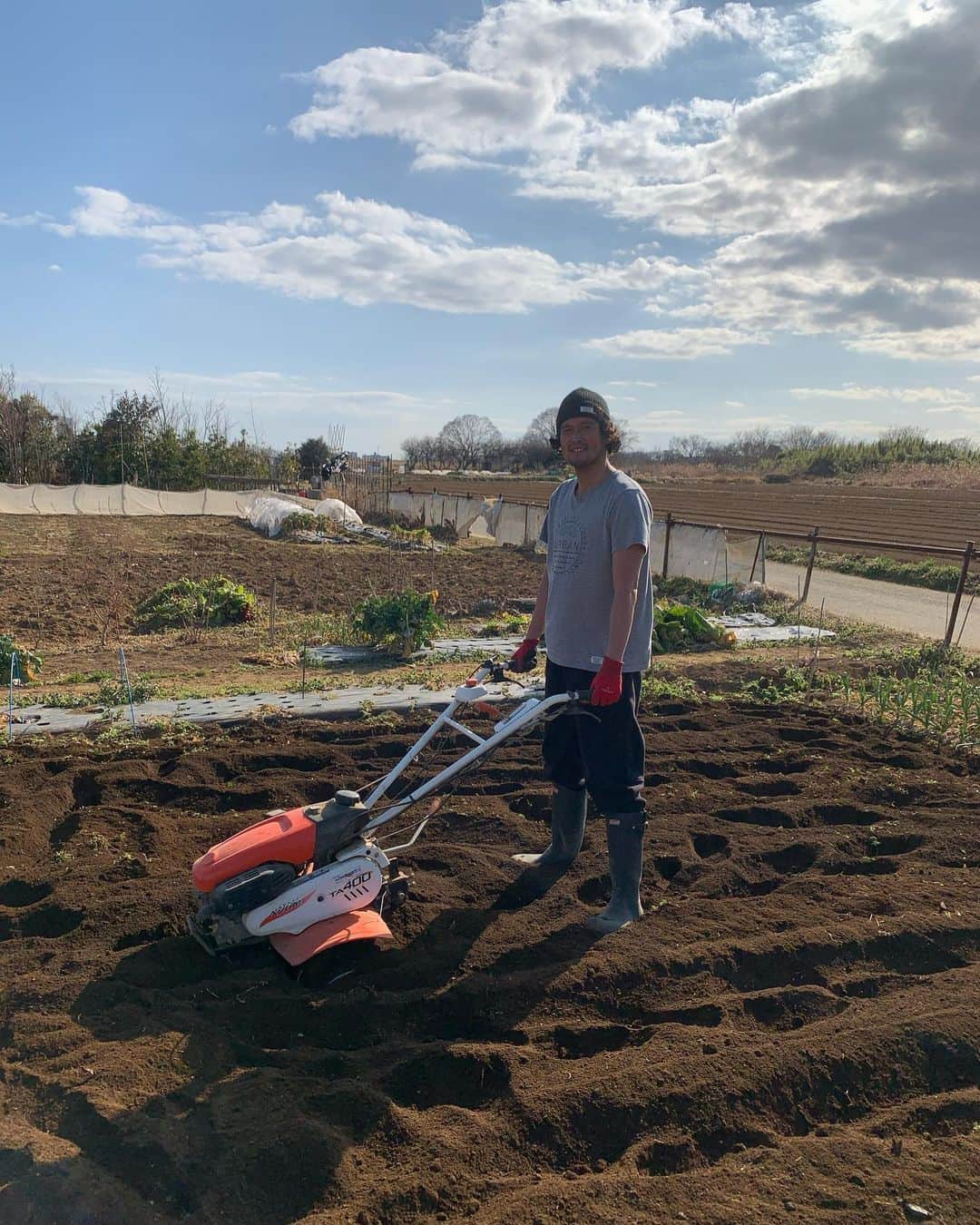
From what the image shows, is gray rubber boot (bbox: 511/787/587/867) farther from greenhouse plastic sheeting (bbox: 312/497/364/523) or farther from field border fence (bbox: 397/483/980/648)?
greenhouse plastic sheeting (bbox: 312/497/364/523)

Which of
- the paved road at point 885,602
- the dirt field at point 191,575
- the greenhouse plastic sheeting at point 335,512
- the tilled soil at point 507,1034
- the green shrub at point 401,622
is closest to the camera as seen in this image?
the tilled soil at point 507,1034

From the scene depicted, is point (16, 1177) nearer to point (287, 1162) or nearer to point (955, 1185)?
point (287, 1162)

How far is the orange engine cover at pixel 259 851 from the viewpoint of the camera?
2943 mm

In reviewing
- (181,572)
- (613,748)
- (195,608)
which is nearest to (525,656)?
(613,748)

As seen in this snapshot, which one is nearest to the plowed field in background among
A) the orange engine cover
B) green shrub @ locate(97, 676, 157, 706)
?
green shrub @ locate(97, 676, 157, 706)

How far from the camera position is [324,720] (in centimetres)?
642

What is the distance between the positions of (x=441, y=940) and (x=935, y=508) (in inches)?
1285

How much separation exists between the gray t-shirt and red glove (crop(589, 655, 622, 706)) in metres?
0.22

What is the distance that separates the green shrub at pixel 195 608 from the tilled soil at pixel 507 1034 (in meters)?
5.95

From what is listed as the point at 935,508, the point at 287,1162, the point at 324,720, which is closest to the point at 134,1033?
the point at 287,1162

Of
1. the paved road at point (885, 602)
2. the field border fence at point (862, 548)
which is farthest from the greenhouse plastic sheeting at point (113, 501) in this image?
the paved road at point (885, 602)

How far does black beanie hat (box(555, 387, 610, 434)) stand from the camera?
3.36 m

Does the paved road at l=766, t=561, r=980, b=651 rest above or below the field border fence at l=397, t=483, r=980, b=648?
below

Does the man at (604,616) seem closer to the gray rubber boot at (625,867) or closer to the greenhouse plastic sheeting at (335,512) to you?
the gray rubber boot at (625,867)
